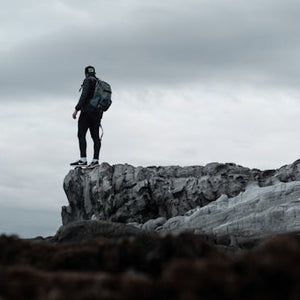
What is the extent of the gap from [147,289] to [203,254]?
3.57m

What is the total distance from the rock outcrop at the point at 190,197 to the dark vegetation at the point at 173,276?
1874 centimetres

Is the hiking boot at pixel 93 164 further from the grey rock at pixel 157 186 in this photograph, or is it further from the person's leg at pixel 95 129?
the person's leg at pixel 95 129

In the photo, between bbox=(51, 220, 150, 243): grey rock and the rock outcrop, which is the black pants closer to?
the rock outcrop

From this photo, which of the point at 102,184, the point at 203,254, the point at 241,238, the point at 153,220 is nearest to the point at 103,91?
the point at 102,184

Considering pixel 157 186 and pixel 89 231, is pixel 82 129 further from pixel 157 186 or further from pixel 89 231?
pixel 89 231

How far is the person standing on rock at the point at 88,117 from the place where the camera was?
38188 mm

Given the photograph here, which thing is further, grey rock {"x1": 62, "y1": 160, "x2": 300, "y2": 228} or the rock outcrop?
grey rock {"x1": 62, "y1": 160, "x2": 300, "y2": 228}

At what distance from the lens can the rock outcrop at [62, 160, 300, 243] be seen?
31016 mm

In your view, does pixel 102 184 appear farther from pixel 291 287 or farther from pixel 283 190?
pixel 291 287

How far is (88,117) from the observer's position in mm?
38781

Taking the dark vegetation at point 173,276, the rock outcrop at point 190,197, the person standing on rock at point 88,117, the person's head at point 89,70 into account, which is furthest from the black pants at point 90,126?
the dark vegetation at point 173,276

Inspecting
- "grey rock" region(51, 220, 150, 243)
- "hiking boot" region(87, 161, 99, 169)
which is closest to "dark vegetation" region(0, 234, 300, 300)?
"grey rock" region(51, 220, 150, 243)

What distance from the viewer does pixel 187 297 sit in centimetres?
744

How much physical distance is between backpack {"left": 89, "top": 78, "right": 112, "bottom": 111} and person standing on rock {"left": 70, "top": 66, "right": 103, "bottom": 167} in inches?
5.3
